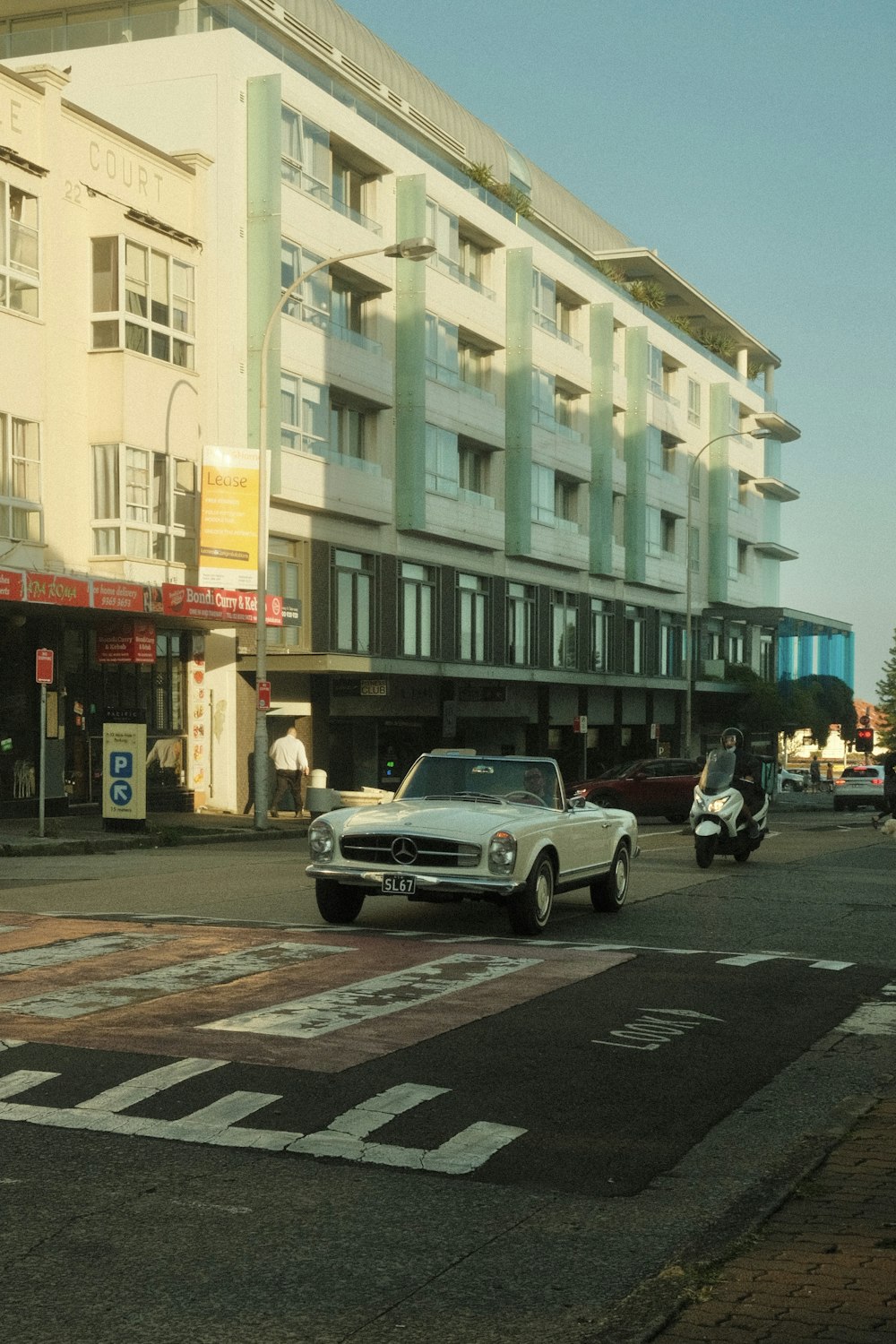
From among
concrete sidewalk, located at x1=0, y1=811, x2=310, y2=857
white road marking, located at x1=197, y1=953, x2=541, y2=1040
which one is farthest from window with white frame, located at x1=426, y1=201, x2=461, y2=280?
white road marking, located at x1=197, y1=953, x2=541, y2=1040

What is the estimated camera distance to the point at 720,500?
70.0m

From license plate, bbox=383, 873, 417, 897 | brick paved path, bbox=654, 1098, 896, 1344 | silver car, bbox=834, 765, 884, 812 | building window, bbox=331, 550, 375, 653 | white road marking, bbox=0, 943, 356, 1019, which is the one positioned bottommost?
silver car, bbox=834, 765, 884, 812

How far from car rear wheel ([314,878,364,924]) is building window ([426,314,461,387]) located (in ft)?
105

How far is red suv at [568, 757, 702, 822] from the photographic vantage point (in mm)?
37625

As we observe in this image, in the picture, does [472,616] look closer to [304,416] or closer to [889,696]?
[304,416]

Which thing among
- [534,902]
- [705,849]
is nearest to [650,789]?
[705,849]

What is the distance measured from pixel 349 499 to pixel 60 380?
10.8m

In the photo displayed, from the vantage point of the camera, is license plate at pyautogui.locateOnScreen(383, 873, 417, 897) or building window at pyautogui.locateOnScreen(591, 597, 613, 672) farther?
building window at pyautogui.locateOnScreen(591, 597, 613, 672)

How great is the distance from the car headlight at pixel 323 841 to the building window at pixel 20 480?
1754 cm

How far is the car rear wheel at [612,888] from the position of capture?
48.0ft

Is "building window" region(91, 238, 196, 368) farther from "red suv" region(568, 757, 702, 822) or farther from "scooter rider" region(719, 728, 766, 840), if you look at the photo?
"scooter rider" region(719, 728, 766, 840)

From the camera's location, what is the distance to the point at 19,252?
29.0 m

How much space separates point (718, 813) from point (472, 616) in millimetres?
28093

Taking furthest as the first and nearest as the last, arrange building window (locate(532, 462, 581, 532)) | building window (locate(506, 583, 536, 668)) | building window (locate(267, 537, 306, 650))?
building window (locate(532, 462, 581, 532)), building window (locate(506, 583, 536, 668)), building window (locate(267, 537, 306, 650))
